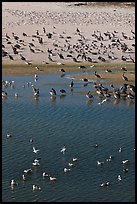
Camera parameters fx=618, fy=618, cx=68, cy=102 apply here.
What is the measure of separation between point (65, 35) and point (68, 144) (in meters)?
27.5

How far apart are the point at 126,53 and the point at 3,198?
2696 centimetres

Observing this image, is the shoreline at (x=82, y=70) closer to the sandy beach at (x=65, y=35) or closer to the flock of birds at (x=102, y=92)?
the sandy beach at (x=65, y=35)

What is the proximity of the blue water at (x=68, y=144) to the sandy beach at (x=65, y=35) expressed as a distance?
8.57 metres

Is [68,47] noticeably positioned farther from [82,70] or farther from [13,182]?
[13,182]

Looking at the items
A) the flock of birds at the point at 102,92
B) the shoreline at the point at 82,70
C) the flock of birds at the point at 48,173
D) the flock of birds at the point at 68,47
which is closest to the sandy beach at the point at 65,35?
the flock of birds at the point at 68,47

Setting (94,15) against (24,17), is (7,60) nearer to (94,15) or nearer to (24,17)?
(24,17)

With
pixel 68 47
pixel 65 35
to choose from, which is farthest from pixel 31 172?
pixel 65 35

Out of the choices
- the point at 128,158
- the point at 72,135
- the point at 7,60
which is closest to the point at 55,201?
the point at 128,158

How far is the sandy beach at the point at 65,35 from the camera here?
1612 inches

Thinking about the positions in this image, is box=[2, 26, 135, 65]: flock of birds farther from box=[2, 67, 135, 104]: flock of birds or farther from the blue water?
the blue water

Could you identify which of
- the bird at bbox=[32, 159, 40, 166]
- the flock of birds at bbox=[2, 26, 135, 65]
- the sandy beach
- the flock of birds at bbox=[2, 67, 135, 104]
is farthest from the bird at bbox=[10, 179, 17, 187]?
the flock of birds at bbox=[2, 26, 135, 65]

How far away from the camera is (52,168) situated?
64.9ft

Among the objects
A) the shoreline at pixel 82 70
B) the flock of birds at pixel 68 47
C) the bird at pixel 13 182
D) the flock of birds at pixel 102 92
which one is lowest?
the bird at pixel 13 182

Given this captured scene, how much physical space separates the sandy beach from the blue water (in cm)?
857
